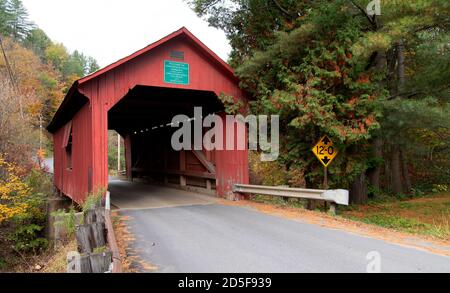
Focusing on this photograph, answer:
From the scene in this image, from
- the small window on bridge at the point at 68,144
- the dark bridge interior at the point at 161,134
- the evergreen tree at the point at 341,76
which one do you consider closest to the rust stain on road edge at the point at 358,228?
the evergreen tree at the point at 341,76

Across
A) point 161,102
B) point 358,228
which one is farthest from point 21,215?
point 358,228

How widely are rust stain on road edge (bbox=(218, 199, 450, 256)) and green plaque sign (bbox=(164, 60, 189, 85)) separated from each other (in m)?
3.94

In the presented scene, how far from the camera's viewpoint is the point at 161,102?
1343 centimetres

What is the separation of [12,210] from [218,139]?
716 cm

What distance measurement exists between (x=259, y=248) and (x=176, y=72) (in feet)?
21.3

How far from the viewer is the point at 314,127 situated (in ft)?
32.3

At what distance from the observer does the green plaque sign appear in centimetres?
1027

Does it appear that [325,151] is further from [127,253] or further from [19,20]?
[19,20]

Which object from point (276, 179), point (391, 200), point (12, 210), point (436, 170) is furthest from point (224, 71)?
point (436, 170)

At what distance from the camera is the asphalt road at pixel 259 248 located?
4.60m

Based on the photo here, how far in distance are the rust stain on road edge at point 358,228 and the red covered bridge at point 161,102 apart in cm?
238

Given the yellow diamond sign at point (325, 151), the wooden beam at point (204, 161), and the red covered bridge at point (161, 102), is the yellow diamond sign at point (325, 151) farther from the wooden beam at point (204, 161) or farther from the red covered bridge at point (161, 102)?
the wooden beam at point (204, 161)
